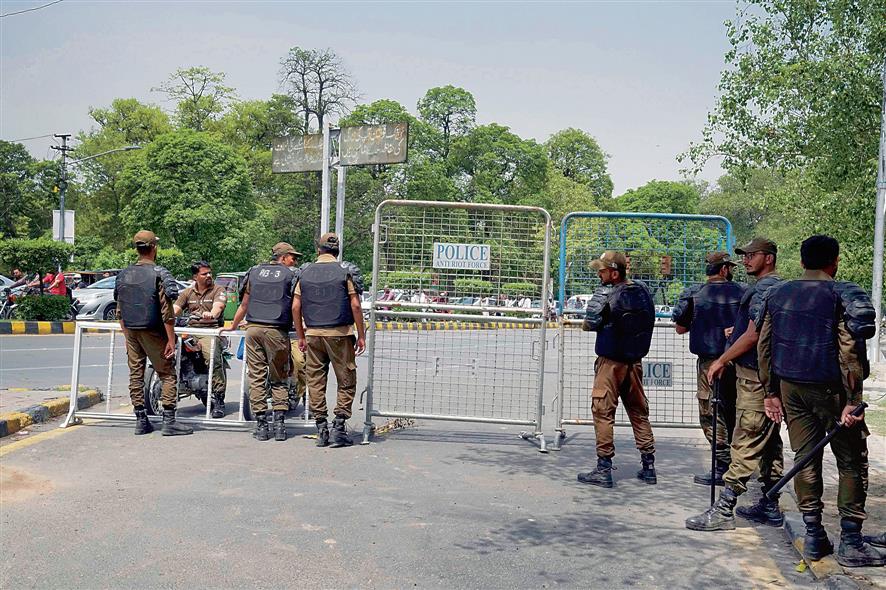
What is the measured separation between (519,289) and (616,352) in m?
1.86

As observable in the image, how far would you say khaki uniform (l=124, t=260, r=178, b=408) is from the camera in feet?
A: 26.2

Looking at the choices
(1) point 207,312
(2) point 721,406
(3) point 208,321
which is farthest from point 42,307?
(2) point 721,406

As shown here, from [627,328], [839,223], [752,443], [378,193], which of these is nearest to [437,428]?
[627,328]

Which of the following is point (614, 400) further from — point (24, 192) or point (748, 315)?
point (24, 192)

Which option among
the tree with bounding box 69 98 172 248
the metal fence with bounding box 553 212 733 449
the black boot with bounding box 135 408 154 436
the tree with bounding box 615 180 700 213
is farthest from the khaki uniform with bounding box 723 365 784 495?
the tree with bounding box 615 180 700 213

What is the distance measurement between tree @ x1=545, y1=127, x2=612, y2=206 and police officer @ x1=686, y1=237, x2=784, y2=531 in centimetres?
6564

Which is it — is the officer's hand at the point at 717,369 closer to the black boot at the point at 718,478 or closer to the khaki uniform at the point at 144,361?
the black boot at the point at 718,478

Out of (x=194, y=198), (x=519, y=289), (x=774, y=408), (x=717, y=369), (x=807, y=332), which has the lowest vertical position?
(x=774, y=408)

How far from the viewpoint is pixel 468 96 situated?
196 feet

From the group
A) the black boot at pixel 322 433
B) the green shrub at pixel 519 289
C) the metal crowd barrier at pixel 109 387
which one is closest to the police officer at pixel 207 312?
the metal crowd barrier at pixel 109 387

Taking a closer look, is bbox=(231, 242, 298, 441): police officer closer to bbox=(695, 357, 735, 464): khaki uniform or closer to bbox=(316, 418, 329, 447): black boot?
bbox=(316, 418, 329, 447): black boot

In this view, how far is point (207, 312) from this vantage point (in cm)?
951

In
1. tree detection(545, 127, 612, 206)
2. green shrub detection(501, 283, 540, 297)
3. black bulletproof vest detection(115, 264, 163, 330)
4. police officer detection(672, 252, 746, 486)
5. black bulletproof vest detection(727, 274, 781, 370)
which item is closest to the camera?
black bulletproof vest detection(727, 274, 781, 370)

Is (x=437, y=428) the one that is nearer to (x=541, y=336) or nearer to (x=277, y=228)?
(x=541, y=336)
